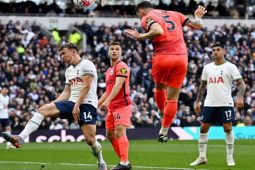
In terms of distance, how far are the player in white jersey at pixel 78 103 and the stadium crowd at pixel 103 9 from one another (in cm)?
2180

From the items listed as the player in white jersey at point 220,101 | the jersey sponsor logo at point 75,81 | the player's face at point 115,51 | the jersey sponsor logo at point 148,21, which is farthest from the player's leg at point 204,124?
the jersey sponsor logo at point 148,21

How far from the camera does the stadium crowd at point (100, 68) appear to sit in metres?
24.7

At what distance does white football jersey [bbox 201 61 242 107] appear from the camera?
12383 millimetres

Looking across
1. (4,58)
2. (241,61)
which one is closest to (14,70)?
(4,58)

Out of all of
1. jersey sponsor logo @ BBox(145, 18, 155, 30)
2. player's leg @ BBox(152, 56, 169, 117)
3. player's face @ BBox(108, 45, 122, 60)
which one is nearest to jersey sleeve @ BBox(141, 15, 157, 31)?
jersey sponsor logo @ BBox(145, 18, 155, 30)

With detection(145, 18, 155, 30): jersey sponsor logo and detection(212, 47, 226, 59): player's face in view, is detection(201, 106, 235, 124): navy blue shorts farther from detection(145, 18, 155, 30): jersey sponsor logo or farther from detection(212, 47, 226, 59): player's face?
detection(145, 18, 155, 30): jersey sponsor logo

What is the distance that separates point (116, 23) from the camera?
32.9 meters

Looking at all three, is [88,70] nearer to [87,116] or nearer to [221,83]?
[87,116]

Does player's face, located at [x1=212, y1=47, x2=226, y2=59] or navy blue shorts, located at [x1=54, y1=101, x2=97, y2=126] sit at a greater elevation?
player's face, located at [x1=212, y1=47, x2=226, y2=59]

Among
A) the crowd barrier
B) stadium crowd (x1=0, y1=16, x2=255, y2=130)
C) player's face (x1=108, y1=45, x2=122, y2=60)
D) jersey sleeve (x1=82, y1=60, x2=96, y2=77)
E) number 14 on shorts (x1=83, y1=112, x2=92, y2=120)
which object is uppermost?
player's face (x1=108, y1=45, x2=122, y2=60)

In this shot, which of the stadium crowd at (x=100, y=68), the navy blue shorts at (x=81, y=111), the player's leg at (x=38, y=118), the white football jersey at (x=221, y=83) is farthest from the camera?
the stadium crowd at (x=100, y=68)

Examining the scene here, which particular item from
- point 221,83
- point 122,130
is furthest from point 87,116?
point 221,83

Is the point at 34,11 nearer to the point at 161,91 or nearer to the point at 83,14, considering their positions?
the point at 83,14

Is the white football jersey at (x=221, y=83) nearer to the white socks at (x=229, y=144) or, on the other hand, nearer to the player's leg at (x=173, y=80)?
the white socks at (x=229, y=144)
